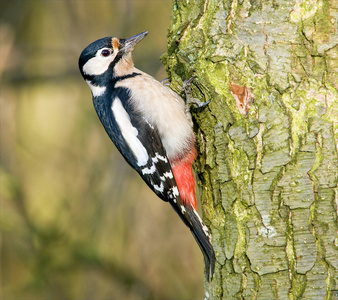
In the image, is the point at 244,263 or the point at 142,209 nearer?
the point at 244,263

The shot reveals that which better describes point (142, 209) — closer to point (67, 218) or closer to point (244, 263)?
point (67, 218)

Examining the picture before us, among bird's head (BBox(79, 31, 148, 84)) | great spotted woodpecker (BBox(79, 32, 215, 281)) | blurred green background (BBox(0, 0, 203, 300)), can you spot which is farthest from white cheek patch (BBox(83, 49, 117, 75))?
blurred green background (BBox(0, 0, 203, 300))

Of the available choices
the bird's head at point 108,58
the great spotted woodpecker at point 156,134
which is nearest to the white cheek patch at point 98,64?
the bird's head at point 108,58

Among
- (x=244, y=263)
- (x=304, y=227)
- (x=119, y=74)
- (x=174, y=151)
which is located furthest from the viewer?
(x=119, y=74)

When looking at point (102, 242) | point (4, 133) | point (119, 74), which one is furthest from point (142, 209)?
point (119, 74)

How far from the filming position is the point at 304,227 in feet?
7.41

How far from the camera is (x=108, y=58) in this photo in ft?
11.6

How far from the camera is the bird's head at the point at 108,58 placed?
11.5ft

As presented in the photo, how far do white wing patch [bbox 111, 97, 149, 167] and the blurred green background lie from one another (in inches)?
71.3

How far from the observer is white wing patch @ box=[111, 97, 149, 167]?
3240 mm

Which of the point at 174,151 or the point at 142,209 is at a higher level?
the point at 174,151

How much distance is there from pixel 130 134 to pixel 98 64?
0.71 m

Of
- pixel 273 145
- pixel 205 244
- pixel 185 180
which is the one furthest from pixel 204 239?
pixel 273 145

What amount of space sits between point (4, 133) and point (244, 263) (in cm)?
382
